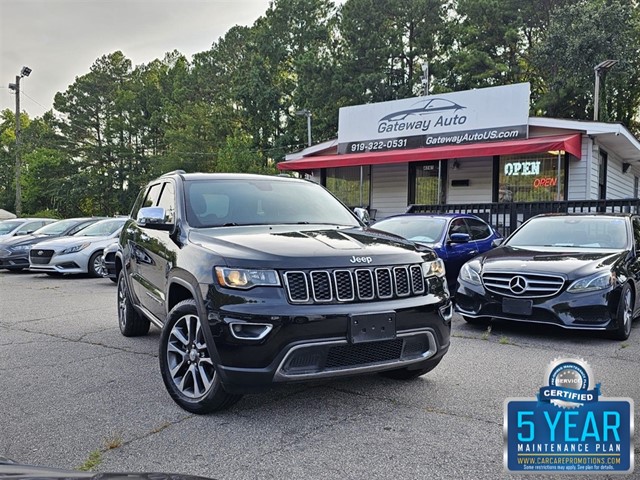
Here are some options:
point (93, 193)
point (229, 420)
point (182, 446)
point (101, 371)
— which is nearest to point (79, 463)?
point (182, 446)

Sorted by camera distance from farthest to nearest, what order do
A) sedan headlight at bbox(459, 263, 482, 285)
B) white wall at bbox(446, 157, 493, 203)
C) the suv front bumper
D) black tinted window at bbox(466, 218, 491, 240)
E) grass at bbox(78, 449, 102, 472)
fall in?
white wall at bbox(446, 157, 493, 203)
black tinted window at bbox(466, 218, 491, 240)
sedan headlight at bbox(459, 263, 482, 285)
the suv front bumper
grass at bbox(78, 449, 102, 472)

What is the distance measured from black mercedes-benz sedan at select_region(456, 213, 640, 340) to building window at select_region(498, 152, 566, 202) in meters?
7.98

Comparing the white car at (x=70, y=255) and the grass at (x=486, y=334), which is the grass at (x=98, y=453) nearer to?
the grass at (x=486, y=334)

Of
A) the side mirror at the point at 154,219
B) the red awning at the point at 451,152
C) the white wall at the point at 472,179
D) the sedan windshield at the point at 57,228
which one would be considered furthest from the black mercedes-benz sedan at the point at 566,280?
the sedan windshield at the point at 57,228

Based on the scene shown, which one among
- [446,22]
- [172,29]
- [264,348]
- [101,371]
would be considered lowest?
[101,371]

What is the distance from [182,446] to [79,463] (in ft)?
1.80

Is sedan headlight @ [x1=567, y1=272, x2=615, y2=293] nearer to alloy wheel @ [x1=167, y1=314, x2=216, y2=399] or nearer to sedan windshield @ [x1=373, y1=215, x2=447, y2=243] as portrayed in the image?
sedan windshield @ [x1=373, y1=215, x2=447, y2=243]

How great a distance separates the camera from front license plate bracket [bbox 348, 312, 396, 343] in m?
3.40

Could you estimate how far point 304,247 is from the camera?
12.0 ft

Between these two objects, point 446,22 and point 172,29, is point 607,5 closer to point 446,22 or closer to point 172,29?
point 446,22

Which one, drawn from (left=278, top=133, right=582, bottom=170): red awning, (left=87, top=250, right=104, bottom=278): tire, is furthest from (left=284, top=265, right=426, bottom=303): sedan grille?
(left=278, top=133, right=582, bottom=170): red awning

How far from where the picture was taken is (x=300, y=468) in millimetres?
2871

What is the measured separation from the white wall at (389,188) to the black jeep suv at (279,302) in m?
13.7

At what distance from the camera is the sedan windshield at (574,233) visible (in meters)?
6.98
